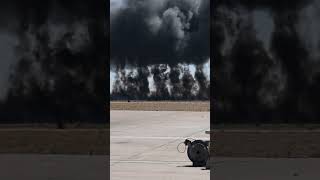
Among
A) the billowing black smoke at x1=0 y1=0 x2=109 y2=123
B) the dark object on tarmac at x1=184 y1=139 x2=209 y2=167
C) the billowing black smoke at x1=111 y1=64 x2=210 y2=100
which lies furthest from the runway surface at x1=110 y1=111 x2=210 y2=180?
the billowing black smoke at x1=111 y1=64 x2=210 y2=100

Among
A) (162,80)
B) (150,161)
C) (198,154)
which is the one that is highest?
(162,80)

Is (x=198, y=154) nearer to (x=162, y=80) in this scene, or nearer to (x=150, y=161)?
(x=150, y=161)

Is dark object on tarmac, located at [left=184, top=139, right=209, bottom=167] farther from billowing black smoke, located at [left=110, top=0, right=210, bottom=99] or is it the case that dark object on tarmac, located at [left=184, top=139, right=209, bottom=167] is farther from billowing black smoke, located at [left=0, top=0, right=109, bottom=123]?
billowing black smoke, located at [left=110, top=0, right=210, bottom=99]

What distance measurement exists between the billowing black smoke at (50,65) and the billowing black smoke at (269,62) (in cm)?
217

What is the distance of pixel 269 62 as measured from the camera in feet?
36.2

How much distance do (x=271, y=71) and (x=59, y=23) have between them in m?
3.78

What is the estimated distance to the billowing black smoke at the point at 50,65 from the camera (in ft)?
35.8

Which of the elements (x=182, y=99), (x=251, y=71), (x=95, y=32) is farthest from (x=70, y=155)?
(x=182, y=99)

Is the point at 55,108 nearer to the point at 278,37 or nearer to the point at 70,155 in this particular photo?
the point at 70,155

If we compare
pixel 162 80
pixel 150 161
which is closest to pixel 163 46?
pixel 162 80

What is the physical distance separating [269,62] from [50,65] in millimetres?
3815

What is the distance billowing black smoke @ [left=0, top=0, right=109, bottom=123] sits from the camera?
1092 centimetres

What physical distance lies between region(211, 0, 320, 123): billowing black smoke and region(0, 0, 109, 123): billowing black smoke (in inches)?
85.5

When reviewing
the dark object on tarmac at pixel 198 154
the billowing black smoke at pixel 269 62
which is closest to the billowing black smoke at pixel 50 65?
the dark object on tarmac at pixel 198 154
